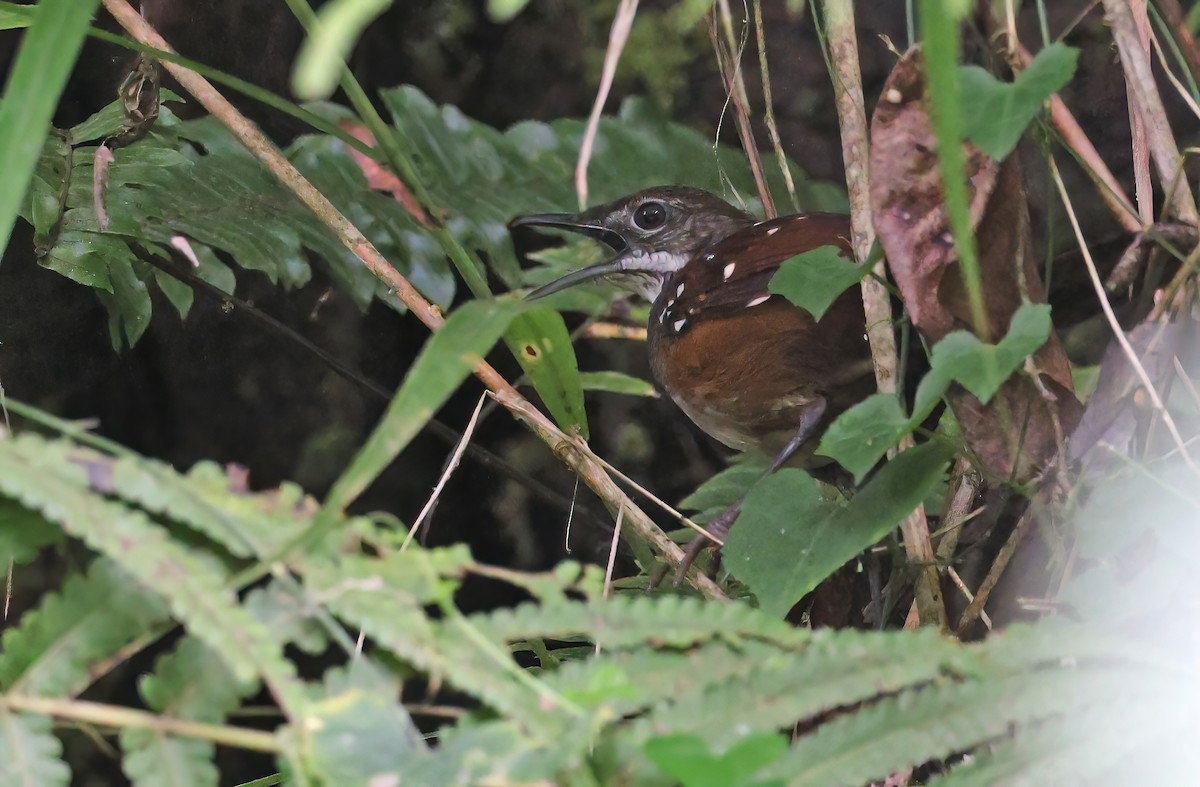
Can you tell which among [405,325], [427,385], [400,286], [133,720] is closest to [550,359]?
[400,286]

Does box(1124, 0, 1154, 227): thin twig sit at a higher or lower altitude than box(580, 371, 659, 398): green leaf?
higher

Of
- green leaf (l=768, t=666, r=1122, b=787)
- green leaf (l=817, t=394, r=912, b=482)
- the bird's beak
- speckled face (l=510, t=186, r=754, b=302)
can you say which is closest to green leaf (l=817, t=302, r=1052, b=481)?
green leaf (l=817, t=394, r=912, b=482)

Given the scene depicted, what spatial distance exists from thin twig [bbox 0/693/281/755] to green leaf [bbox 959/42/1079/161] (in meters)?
0.67

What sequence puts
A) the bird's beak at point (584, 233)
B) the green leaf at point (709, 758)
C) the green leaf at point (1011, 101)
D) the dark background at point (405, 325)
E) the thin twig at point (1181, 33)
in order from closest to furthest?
1. the green leaf at point (709, 758)
2. the green leaf at point (1011, 101)
3. the thin twig at point (1181, 33)
4. the dark background at point (405, 325)
5. the bird's beak at point (584, 233)

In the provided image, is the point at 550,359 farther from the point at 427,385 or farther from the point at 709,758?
the point at 709,758

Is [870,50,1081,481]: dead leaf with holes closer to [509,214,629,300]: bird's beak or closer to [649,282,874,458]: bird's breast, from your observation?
[649,282,874,458]: bird's breast

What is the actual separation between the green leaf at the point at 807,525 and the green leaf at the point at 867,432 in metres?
0.07

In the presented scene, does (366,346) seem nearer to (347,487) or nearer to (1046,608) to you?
(1046,608)

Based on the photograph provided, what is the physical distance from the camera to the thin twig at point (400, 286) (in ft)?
4.03

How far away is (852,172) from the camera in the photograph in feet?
3.74

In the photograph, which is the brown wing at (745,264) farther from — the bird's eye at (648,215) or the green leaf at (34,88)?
the green leaf at (34,88)

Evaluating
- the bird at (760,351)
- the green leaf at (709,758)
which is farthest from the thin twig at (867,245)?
the green leaf at (709,758)

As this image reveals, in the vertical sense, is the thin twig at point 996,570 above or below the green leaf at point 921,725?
below

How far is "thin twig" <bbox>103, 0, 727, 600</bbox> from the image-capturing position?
1.23m
